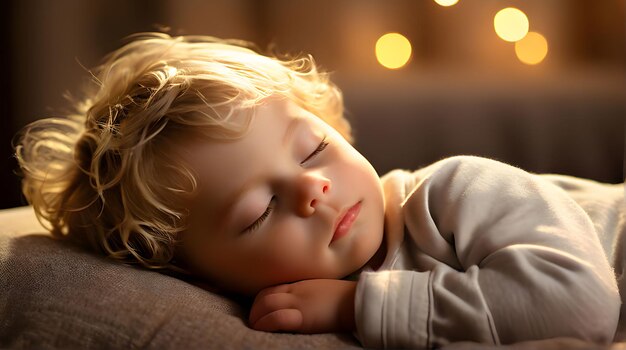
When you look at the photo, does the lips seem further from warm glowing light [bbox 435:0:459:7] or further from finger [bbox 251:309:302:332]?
warm glowing light [bbox 435:0:459:7]

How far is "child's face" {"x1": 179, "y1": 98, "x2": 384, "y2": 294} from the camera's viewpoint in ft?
2.64

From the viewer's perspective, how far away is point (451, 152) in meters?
1.61

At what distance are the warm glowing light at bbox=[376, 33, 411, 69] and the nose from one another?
3.84 ft

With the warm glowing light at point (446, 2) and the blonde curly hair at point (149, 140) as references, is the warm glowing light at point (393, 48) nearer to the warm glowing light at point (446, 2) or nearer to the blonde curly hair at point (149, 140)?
the warm glowing light at point (446, 2)

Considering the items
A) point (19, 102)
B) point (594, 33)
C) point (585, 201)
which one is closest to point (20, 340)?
point (585, 201)

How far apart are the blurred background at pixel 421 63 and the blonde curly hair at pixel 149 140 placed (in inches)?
22.7

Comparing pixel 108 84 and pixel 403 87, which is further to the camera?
pixel 403 87

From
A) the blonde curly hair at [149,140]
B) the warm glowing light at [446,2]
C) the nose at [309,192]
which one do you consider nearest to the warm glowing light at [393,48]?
the warm glowing light at [446,2]

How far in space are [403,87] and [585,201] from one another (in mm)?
773

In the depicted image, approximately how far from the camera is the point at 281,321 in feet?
2.44

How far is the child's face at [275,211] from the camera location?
80 cm

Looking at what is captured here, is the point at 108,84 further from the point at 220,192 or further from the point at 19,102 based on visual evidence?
the point at 19,102

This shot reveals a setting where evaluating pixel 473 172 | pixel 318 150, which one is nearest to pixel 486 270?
pixel 473 172

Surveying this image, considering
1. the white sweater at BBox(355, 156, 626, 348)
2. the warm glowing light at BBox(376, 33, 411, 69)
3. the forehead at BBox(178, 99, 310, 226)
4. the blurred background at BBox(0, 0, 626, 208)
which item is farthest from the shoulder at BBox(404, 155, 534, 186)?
the warm glowing light at BBox(376, 33, 411, 69)
